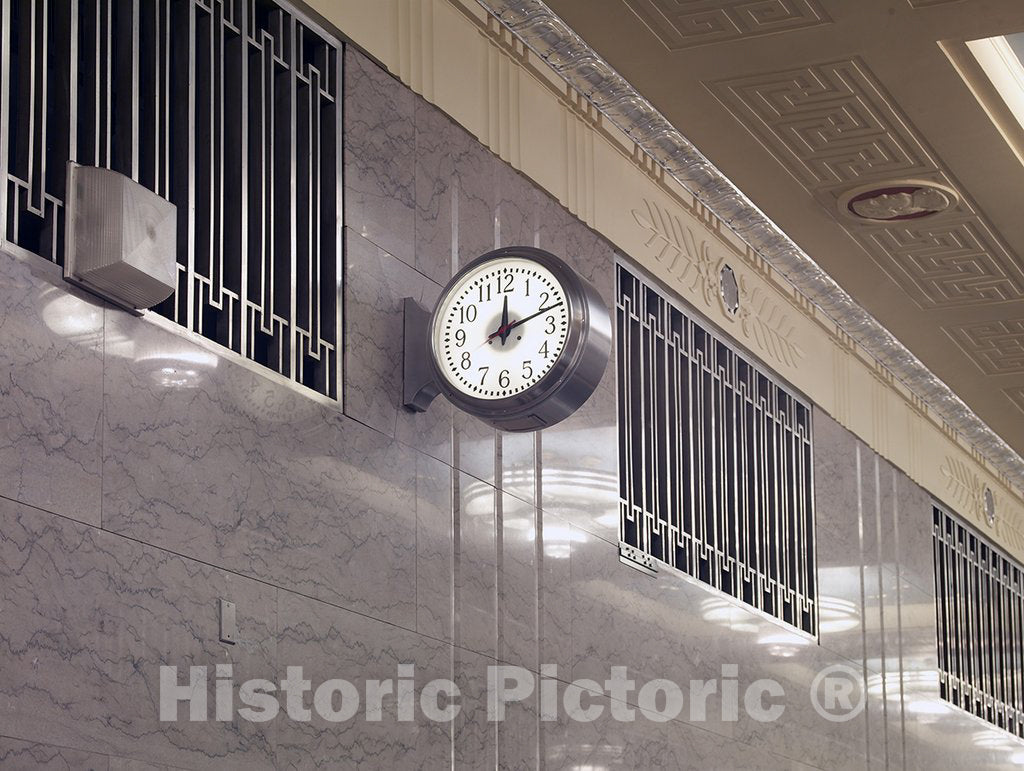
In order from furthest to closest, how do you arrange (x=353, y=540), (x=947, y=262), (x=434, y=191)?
(x=947, y=262) → (x=434, y=191) → (x=353, y=540)

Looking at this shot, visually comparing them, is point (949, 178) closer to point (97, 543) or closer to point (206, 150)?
point (206, 150)

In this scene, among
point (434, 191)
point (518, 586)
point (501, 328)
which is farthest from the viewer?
point (518, 586)

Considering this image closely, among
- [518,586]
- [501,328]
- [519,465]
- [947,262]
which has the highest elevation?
[947,262]

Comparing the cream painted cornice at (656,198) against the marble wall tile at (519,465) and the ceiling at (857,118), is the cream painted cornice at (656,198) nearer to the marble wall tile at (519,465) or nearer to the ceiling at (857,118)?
the ceiling at (857,118)

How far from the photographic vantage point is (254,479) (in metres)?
5.08

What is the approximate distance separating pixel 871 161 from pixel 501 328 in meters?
3.42

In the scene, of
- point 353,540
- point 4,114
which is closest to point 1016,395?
point 353,540

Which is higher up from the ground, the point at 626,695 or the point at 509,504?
the point at 509,504

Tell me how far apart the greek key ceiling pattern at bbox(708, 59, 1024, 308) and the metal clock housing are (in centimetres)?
244

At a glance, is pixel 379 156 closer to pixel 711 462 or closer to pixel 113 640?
pixel 113 640

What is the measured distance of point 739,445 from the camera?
8945 millimetres

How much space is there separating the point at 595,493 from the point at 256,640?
2590mm

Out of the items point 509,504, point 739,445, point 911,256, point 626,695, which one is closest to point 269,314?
point 509,504

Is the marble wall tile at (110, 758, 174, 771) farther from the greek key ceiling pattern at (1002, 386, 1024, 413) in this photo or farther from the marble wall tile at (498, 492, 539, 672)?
the greek key ceiling pattern at (1002, 386, 1024, 413)
